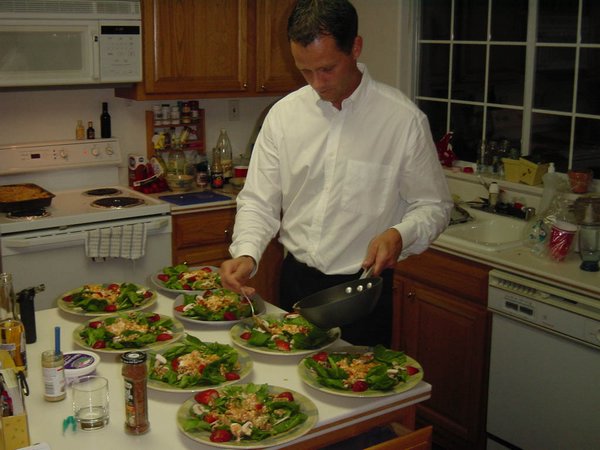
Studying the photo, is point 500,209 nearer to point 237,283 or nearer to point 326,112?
point 326,112

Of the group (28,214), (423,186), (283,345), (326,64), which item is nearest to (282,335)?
(283,345)

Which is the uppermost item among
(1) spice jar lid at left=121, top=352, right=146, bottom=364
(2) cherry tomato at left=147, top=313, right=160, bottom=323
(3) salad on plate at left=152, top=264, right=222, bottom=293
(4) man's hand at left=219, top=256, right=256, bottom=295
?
(4) man's hand at left=219, top=256, right=256, bottom=295

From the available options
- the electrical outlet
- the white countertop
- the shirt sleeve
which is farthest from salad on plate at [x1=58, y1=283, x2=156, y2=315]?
Answer: the electrical outlet

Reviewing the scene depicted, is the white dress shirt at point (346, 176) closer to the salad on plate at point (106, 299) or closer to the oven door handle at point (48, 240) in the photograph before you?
the salad on plate at point (106, 299)

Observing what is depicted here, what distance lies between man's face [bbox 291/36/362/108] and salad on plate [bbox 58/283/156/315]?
801 mm

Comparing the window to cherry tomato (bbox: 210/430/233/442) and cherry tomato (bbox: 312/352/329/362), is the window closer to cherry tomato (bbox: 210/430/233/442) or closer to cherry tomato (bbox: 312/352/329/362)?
cherry tomato (bbox: 312/352/329/362)

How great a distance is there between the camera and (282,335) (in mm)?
2131

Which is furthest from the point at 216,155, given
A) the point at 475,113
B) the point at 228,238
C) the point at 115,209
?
the point at 475,113

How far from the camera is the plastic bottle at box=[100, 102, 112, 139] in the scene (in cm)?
418

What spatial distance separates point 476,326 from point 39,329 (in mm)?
1698

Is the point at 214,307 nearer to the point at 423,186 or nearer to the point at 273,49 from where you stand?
the point at 423,186

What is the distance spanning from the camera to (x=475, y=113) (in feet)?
13.3

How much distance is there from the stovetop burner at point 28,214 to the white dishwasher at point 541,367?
77.5 inches

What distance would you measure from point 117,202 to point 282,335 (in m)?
1.96
